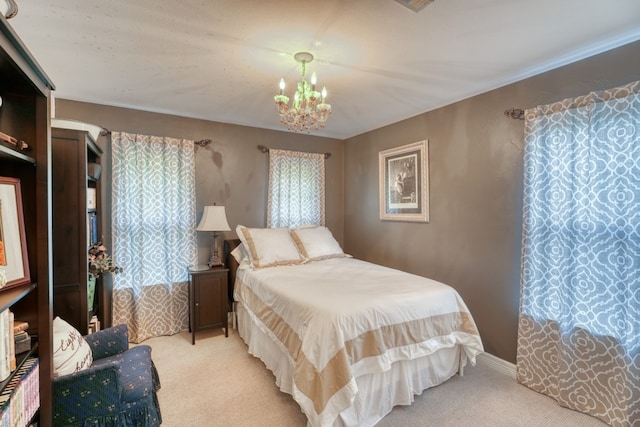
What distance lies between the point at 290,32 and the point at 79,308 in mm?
2344

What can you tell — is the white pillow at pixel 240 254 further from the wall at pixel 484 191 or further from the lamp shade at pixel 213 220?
the wall at pixel 484 191

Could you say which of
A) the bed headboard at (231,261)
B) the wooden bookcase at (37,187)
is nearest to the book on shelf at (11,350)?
the wooden bookcase at (37,187)

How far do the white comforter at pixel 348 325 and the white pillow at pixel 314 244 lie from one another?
2.45 ft

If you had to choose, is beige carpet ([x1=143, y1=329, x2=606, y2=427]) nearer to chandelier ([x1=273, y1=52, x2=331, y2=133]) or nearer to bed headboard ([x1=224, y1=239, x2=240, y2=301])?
bed headboard ([x1=224, y1=239, x2=240, y2=301])

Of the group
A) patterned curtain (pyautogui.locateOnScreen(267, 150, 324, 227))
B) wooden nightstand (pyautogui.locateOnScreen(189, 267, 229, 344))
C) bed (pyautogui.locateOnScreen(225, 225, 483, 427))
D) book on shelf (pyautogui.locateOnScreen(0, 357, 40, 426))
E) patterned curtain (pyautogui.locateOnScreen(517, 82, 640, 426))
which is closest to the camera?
book on shelf (pyautogui.locateOnScreen(0, 357, 40, 426))

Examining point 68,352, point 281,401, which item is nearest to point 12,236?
point 68,352

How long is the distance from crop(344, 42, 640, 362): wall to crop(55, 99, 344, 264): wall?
1.76 m

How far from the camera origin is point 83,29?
1.70m

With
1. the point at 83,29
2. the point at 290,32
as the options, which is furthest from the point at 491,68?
the point at 83,29

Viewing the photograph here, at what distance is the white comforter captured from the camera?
5.32ft

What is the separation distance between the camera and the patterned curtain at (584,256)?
1.77 m

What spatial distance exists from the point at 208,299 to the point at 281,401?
1381 millimetres

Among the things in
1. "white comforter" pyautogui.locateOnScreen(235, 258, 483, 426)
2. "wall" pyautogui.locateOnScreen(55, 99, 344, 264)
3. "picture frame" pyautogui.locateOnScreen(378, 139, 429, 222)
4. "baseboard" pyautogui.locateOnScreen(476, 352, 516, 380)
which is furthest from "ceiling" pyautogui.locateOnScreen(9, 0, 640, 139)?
"baseboard" pyautogui.locateOnScreen(476, 352, 516, 380)

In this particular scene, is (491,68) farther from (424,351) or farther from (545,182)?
(424,351)
